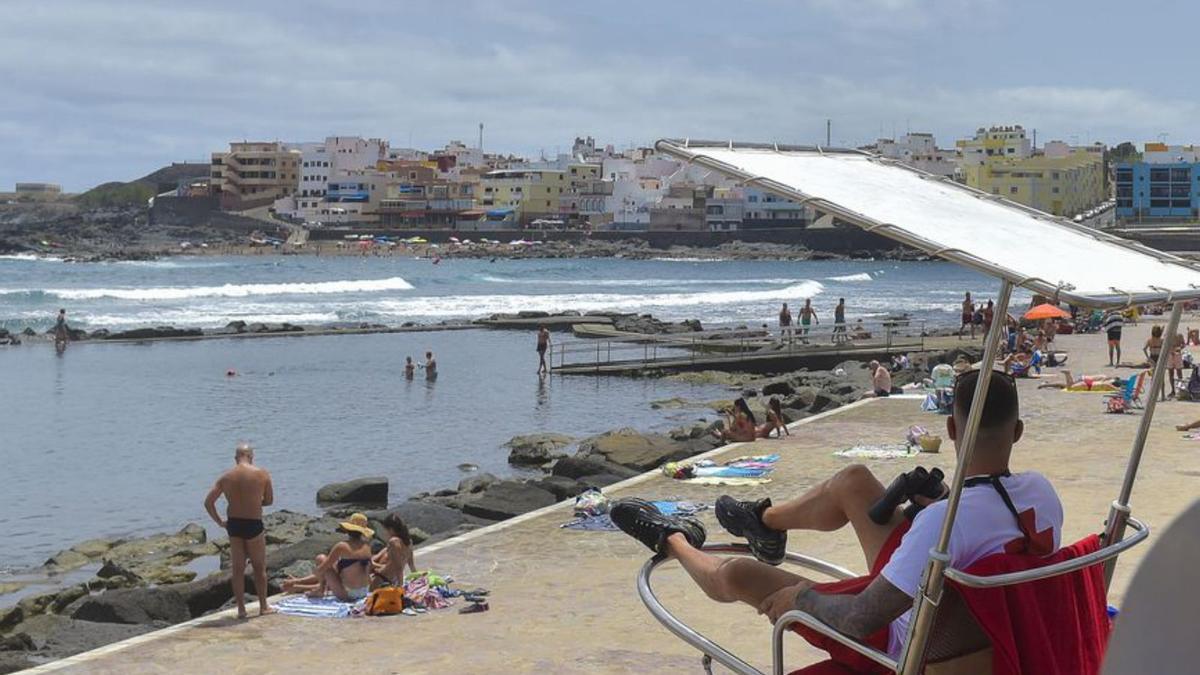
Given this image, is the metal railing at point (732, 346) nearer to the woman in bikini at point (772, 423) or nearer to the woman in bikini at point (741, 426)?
the woman in bikini at point (741, 426)

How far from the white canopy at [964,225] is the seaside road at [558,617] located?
97.7 inches

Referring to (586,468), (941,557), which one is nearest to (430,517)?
(586,468)

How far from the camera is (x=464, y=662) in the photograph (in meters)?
7.89

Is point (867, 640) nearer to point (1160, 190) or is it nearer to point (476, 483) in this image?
point (476, 483)

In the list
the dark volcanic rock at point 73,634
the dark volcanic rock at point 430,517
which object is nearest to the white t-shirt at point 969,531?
the dark volcanic rock at point 73,634

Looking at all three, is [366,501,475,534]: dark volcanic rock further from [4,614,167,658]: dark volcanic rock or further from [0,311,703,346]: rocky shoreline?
[0,311,703,346]: rocky shoreline

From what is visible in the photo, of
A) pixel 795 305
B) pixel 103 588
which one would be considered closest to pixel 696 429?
pixel 103 588

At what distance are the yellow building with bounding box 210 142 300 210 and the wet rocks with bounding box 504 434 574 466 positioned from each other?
15084 cm

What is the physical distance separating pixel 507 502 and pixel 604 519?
2.54 metres

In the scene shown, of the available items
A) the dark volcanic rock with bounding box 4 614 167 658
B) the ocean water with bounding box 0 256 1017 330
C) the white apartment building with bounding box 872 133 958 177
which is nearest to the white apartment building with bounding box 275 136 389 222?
the ocean water with bounding box 0 256 1017 330

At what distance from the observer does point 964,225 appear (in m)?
4.03

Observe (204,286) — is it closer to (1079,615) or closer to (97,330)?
(97,330)

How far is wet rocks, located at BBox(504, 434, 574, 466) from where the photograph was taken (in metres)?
20.6

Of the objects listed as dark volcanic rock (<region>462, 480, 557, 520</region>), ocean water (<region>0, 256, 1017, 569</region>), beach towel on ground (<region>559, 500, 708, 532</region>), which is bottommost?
ocean water (<region>0, 256, 1017, 569</region>)
